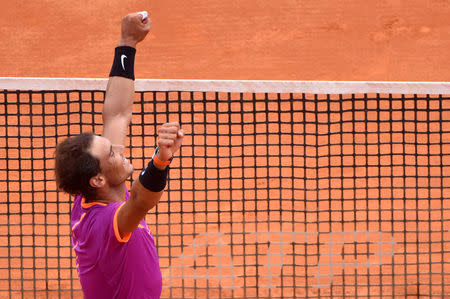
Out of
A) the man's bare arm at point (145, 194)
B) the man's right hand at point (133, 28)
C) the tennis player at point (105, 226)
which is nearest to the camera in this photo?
the man's bare arm at point (145, 194)

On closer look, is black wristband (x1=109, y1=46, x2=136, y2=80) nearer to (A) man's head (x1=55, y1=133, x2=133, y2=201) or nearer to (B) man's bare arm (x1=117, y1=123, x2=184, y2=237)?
(A) man's head (x1=55, y1=133, x2=133, y2=201)

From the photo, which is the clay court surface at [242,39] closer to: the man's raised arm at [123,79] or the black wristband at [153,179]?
the man's raised arm at [123,79]

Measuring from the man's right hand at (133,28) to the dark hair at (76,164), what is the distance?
86cm

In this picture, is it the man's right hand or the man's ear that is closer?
the man's ear

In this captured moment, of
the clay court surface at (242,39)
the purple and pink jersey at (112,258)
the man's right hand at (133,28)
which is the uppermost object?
the clay court surface at (242,39)

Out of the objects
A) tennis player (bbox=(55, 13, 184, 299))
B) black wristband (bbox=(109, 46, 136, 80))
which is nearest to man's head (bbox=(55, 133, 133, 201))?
tennis player (bbox=(55, 13, 184, 299))

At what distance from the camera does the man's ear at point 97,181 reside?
2.96 m

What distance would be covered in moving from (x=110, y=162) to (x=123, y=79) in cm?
85

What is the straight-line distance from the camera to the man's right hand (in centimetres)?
367

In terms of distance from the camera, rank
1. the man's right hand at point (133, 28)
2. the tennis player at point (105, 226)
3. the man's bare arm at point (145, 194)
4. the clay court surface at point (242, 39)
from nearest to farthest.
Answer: the man's bare arm at point (145, 194) < the tennis player at point (105, 226) < the man's right hand at point (133, 28) < the clay court surface at point (242, 39)

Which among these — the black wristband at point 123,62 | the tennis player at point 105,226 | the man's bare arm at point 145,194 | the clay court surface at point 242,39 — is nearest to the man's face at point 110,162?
the tennis player at point 105,226

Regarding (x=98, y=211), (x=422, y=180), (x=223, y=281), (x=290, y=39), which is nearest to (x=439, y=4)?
(x=290, y=39)

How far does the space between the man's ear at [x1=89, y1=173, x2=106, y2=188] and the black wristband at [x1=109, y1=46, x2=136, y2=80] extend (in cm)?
90

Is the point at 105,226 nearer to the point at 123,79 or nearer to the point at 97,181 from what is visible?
the point at 97,181
